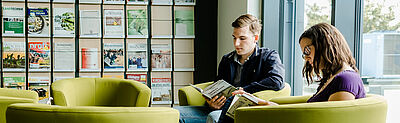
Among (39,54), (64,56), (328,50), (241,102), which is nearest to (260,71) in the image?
(241,102)

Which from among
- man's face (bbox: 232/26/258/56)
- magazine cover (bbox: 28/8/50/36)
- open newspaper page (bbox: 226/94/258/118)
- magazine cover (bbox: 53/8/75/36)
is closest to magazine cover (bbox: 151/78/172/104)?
magazine cover (bbox: 53/8/75/36)

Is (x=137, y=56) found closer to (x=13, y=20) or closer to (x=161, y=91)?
(x=161, y=91)

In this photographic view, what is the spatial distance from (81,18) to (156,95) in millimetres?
1375

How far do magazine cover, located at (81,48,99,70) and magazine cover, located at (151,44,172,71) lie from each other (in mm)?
723

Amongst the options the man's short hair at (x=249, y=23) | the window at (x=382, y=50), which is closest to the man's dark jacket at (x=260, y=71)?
the man's short hair at (x=249, y=23)

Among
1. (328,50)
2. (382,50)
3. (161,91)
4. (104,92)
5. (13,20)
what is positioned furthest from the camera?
(161,91)

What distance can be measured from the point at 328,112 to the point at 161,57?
3.64 meters

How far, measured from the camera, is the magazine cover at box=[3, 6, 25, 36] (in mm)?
4953

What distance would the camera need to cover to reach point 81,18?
5059 mm

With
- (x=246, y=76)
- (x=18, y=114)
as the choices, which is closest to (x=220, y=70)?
(x=246, y=76)

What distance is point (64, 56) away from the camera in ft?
16.7

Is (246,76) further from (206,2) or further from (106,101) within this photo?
(206,2)

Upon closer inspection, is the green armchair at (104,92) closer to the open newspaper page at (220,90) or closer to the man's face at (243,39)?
the open newspaper page at (220,90)

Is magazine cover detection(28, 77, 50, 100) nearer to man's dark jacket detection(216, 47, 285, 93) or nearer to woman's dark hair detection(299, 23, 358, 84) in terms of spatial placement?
man's dark jacket detection(216, 47, 285, 93)
